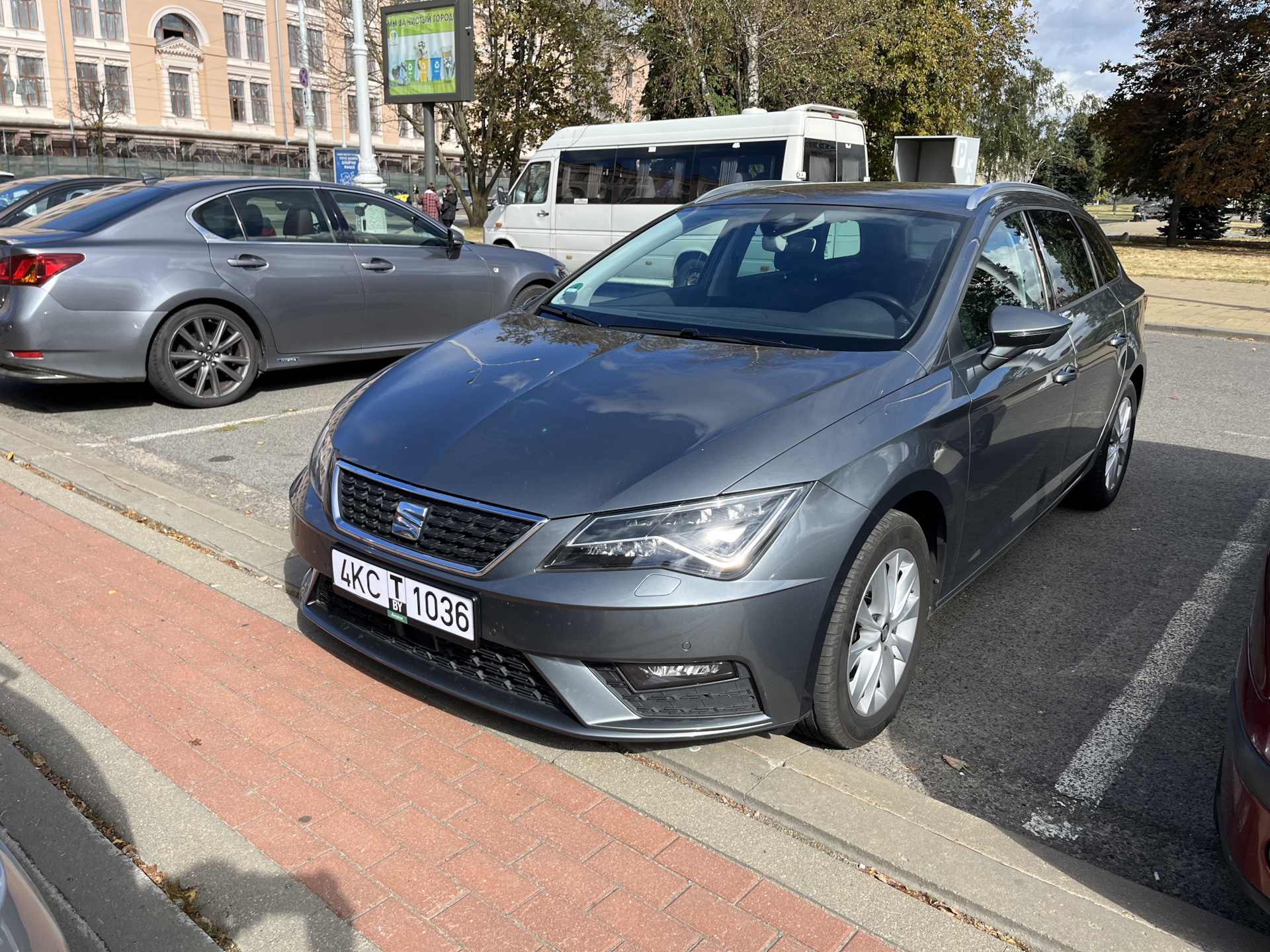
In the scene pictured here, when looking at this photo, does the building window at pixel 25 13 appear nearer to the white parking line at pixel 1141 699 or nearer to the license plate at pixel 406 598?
the license plate at pixel 406 598

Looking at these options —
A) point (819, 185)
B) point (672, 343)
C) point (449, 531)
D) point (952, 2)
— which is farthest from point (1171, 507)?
point (952, 2)

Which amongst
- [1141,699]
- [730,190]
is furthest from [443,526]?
[730,190]

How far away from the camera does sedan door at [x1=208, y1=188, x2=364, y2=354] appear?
748 centimetres

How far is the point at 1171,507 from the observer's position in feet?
18.7

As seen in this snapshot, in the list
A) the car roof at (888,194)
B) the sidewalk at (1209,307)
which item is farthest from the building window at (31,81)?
the car roof at (888,194)

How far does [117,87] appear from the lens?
61188 millimetres

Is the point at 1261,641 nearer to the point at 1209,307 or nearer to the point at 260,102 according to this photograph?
the point at 1209,307

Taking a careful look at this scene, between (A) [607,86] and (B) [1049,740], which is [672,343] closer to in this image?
(B) [1049,740]

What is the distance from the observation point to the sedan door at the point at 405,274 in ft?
26.9

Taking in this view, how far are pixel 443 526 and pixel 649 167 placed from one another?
13635 millimetres

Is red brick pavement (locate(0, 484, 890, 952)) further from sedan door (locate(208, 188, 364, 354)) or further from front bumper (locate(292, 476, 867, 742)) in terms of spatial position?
sedan door (locate(208, 188, 364, 354))

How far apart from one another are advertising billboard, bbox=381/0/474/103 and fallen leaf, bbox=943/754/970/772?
18305 millimetres

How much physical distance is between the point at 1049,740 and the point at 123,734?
280 centimetres

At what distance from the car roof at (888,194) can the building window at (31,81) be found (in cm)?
6694
